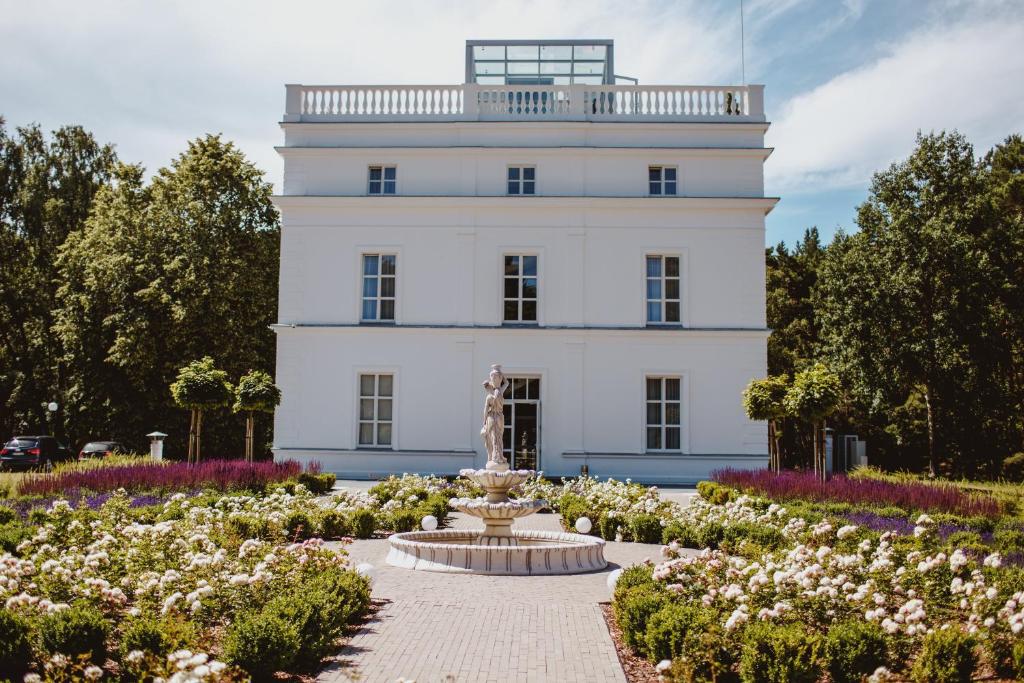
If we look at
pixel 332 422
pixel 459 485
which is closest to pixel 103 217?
pixel 332 422

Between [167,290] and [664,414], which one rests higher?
[167,290]

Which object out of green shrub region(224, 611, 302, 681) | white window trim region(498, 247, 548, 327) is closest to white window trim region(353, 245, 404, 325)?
white window trim region(498, 247, 548, 327)

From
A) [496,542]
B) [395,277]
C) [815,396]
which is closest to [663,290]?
[395,277]

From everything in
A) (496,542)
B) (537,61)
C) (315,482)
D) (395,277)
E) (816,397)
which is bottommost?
(496,542)

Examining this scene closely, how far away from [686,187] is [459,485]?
12779 millimetres

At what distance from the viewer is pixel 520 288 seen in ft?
95.1

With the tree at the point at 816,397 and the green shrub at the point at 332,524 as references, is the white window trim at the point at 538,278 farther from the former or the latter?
the green shrub at the point at 332,524

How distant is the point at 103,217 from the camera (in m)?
38.2

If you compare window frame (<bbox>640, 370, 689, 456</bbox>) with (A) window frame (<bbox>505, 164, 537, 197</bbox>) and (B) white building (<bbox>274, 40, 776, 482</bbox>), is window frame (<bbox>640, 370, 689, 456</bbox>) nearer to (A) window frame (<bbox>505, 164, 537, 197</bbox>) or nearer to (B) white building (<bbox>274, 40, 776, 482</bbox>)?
(B) white building (<bbox>274, 40, 776, 482</bbox>)

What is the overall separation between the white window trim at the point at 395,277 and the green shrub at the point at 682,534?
15.7 metres

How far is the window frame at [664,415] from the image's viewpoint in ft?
92.1

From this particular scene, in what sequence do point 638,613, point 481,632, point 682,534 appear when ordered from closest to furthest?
1. point 638,613
2. point 481,632
3. point 682,534

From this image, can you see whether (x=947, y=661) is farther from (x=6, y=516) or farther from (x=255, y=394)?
(x=255, y=394)

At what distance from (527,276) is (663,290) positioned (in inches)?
169
